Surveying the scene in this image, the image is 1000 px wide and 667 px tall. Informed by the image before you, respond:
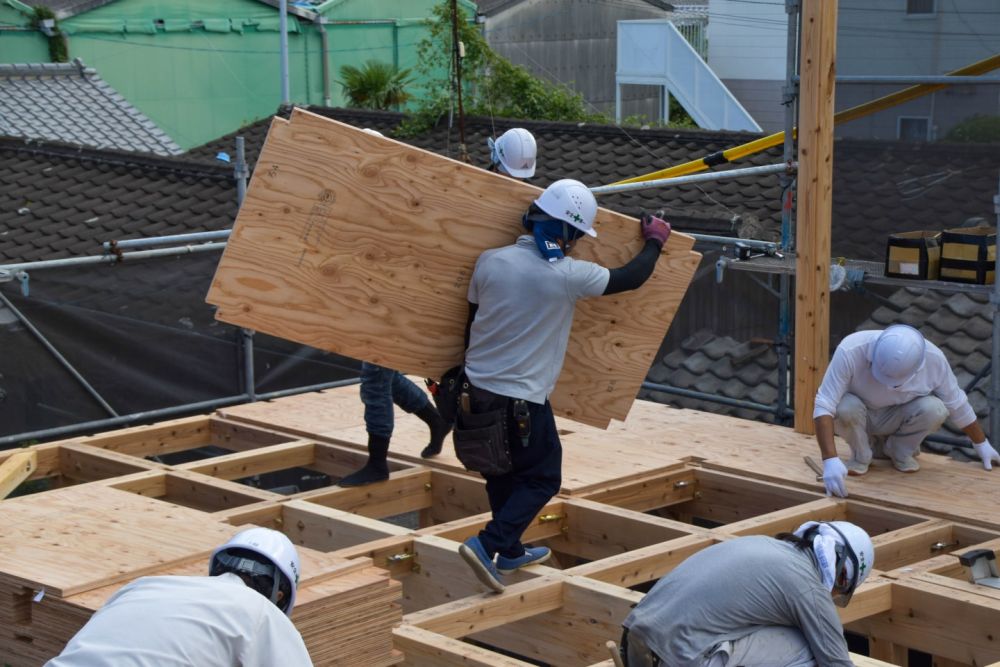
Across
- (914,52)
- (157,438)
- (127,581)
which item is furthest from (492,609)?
(914,52)

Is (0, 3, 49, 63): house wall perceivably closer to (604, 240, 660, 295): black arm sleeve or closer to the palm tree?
the palm tree

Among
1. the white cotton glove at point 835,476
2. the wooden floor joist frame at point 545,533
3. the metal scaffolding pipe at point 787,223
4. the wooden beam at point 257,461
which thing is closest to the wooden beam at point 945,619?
the wooden floor joist frame at point 545,533

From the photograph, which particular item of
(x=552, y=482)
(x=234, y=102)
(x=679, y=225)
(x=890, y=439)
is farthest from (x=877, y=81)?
(x=234, y=102)

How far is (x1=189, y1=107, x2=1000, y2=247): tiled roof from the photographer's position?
7.50m

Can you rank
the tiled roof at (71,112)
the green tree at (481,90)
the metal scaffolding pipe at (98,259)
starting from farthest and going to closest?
1. the tiled roof at (71,112)
2. the green tree at (481,90)
3. the metal scaffolding pipe at (98,259)

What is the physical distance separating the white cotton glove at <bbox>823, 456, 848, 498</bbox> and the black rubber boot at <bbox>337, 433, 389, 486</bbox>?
2.10m

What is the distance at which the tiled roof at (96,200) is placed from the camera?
9.97m

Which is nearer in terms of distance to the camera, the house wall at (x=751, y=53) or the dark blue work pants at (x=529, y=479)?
the dark blue work pants at (x=529, y=479)

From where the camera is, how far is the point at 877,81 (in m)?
7.34

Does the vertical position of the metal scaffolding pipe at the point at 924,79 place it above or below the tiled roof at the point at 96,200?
above

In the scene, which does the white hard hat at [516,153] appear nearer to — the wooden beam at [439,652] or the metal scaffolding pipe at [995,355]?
the wooden beam at [439,652]

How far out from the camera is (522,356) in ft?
17.3

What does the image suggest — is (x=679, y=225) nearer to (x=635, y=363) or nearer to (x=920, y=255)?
(x=920, y=255)

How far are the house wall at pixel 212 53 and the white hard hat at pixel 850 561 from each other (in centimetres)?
2012
